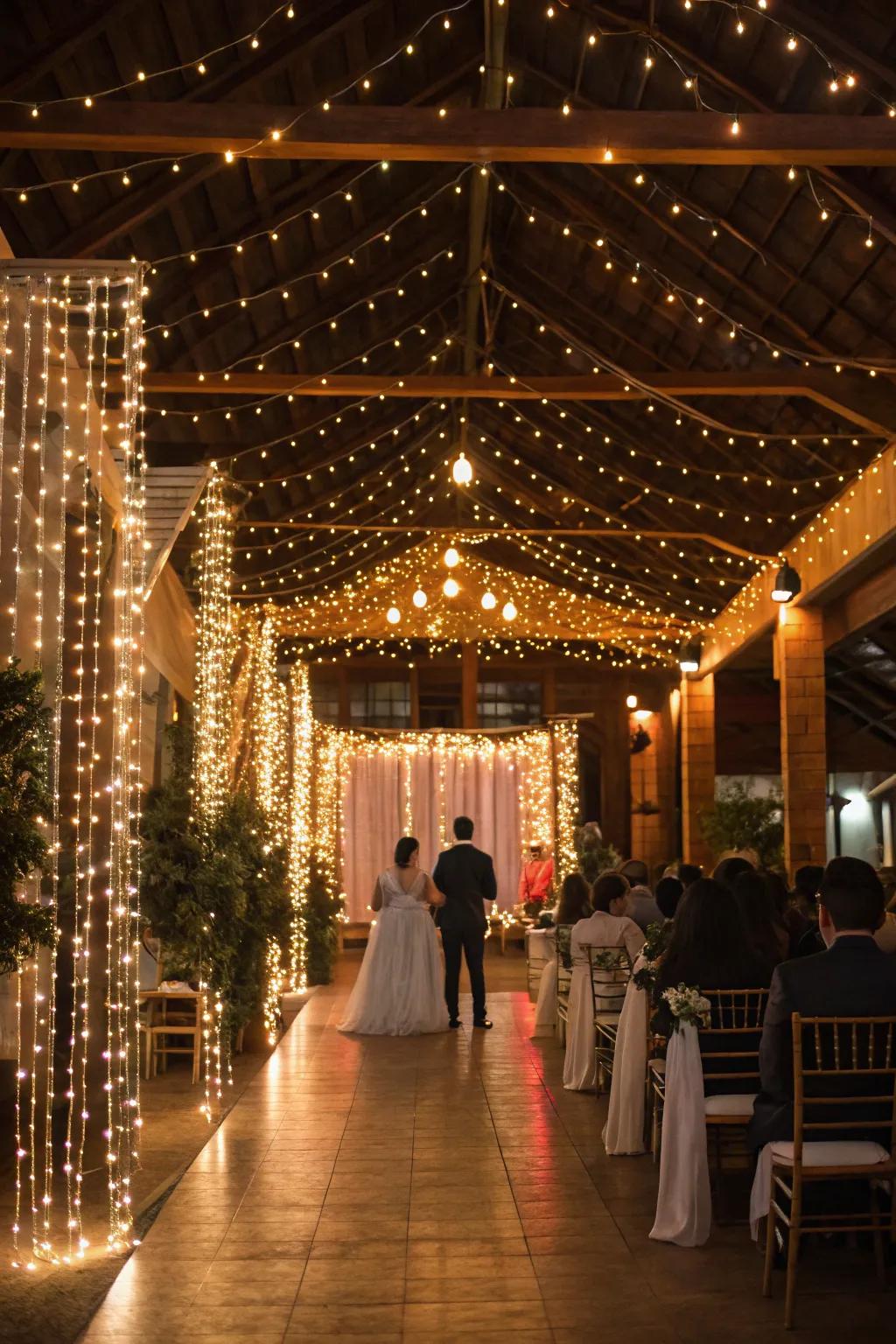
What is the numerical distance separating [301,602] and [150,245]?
7349 mm

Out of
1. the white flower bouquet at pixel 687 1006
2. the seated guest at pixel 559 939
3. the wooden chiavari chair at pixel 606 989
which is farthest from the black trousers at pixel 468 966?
the white flower bouquet at pixel 687 1006

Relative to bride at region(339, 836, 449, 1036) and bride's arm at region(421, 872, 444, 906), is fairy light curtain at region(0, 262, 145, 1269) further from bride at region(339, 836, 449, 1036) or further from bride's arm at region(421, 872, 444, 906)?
bride's arm at region(421, 872, 444, 906)

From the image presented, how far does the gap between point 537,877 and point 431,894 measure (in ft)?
17.2

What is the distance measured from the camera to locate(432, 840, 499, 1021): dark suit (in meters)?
10.1

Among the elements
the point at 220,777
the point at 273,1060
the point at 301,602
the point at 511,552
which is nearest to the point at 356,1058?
the point at 273,1060

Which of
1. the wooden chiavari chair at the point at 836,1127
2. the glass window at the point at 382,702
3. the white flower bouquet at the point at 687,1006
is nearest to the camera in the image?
the wooden chiavari chair at the point at 836,1127

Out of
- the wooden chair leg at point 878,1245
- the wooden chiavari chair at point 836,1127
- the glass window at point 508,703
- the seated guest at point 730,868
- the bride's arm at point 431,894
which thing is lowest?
the wooden chair leg at point 878,1245

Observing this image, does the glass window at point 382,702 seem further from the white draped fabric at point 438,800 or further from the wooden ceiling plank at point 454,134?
the wooden ceiling plank at point 454,134

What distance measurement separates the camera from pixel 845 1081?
4.07 m

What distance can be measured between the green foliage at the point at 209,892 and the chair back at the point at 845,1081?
15.1 feet

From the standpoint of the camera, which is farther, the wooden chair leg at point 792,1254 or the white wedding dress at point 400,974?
the white wedding dress at point 400,974

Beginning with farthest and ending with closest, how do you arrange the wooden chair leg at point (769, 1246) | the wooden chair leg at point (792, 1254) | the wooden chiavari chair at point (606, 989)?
the wooden chiavari chair at point (606, 989)
the wooden chair leg at point (769, 1246)
the wooden chair leg at point (792, 1254)

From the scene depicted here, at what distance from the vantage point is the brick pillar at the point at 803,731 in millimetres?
11859

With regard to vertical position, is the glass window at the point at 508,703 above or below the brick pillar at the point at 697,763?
above
